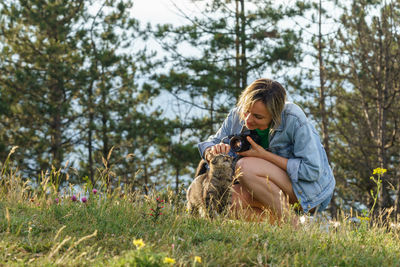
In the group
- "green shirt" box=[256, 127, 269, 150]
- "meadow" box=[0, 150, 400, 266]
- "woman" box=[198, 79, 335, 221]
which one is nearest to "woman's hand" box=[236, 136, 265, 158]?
"woman" box=[198, 79, 335, 221]

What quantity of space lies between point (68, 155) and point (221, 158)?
14.7 metres

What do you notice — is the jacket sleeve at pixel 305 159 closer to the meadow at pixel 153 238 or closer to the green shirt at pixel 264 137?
the green shirt at pixel 264 137

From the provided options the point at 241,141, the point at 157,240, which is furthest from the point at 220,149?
the point at 157,240

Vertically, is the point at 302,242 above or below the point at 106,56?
below

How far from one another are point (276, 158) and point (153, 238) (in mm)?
1674

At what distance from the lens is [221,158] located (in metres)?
4.41

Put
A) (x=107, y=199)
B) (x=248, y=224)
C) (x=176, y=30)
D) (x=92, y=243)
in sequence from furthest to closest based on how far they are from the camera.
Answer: (x=176, y=30) → (x=107, y=199) → (x=248, y=224) → (x=92, y=243)

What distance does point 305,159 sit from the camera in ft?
14.6

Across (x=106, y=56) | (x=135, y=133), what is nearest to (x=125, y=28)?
(x=106, y=56)

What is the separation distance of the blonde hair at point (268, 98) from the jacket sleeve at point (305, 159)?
27 centimetres

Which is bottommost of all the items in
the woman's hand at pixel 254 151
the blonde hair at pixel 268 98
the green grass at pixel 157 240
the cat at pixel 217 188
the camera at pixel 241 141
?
the green grass at pixel 157 240

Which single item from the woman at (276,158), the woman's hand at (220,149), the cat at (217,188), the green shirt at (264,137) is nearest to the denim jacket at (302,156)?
the woman at (276,158)

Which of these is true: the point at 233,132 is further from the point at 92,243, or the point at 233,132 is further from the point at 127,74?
the point at 127,74

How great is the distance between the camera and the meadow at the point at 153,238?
2969 millimetres
